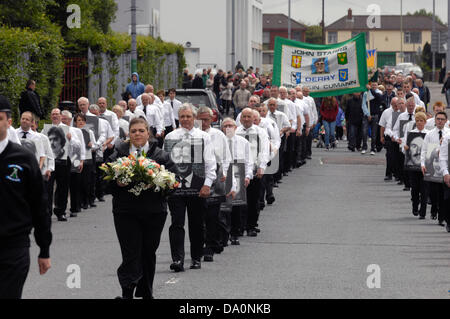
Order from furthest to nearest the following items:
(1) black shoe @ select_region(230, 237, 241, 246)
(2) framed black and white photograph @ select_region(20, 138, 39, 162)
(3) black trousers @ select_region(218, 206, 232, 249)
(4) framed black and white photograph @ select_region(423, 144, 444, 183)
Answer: (4) framed black and white photograph @ select_region(423, 144, 444, 183)
(2) framed black and white photograph @ select_region(20, 138, 39, 162)
(1) black shoe @ select_region(230, 237, 241, 246)
(3) black trousers @ select_region(218, 206, 232, 249)

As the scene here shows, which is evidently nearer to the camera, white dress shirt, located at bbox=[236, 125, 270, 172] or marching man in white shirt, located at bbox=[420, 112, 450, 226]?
white dress shirt, located at bbox=[236, 125, 270, 172]

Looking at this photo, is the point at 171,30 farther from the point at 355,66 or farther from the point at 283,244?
the point at 283,244

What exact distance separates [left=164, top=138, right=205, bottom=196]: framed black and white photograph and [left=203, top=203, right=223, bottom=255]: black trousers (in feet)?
3.15

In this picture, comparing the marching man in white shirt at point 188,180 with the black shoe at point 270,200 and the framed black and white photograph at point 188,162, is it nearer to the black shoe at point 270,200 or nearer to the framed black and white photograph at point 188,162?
the framed black and white photograph at point 188,162

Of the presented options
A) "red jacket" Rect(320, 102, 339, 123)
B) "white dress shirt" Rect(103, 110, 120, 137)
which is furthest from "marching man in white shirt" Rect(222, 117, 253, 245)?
"red jacket" Rect(320, 102, 339, 123)

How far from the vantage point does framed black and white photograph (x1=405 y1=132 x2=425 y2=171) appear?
1849 cm

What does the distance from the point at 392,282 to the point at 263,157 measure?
457cm

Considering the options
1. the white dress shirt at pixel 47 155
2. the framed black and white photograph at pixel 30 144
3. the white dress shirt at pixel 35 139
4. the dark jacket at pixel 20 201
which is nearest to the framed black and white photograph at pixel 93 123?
the white dress shirt at pixel 47 155

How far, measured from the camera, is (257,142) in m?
15.6

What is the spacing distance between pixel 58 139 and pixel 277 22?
151m

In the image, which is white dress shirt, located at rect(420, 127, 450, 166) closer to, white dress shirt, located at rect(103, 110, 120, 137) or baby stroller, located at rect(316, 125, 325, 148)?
white dress shirt, located at rect(103, 110, 120, 137)

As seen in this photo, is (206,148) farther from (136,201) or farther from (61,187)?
(61,187)

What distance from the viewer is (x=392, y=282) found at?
11484 millimetres

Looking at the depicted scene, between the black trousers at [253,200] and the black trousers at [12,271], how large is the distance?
8.83 meters
